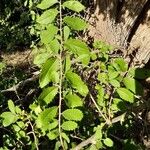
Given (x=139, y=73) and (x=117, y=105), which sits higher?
(x=139, y=73)

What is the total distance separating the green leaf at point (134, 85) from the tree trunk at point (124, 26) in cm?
137

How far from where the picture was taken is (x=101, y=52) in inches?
111

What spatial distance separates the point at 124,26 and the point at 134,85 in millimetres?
1531

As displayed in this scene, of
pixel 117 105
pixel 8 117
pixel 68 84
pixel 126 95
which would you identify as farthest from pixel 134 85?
pixel 8 117

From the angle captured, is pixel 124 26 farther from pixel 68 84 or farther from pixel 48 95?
pixel 48 95

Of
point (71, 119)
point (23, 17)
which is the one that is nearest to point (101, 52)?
point (71, 119)

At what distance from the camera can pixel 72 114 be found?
1.58 meters

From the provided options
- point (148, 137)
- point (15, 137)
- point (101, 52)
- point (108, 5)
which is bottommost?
point (148, 137)

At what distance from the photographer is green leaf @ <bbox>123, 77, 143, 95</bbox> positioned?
191cm

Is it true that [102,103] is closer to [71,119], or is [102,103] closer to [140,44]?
[71,119]

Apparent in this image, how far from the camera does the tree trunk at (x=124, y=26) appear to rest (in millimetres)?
3281

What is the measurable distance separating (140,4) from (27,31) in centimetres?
353

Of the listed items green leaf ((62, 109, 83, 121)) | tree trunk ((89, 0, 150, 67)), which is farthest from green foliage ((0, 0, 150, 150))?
tree trunk ((89, 0, 150, 67))

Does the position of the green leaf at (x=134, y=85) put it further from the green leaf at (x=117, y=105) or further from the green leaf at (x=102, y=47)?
the green leaf at (x=102, y=47)
